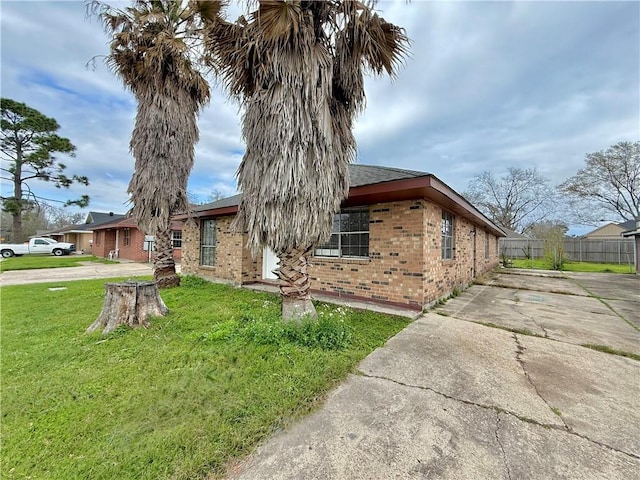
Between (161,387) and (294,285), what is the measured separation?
215 cm

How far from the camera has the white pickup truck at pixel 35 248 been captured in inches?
843

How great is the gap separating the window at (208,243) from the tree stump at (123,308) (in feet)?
17.5

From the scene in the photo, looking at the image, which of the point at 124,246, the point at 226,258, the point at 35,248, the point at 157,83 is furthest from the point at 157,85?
the point at 35,248

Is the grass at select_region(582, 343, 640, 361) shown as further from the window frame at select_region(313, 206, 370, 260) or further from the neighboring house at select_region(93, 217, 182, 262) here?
the neighboring house at select_region(93, 217, 182, 262)

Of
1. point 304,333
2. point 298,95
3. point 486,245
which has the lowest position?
point 304,333

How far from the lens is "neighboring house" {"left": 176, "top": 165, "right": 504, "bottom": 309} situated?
557cm

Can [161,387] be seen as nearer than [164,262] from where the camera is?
Yes

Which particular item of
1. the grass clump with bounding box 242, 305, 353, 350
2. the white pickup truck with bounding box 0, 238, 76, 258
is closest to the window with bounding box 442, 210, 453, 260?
the grass clump with bounding box 242, 305, 353, 350

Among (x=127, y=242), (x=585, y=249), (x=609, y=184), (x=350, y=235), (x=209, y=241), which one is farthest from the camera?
(x=609, y=184)

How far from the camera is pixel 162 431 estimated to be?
81.4 inches

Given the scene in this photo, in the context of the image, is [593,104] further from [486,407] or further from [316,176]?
[486,407]

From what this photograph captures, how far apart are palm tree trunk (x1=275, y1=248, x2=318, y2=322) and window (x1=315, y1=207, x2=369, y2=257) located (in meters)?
2.58

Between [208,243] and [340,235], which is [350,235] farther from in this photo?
[208,243]

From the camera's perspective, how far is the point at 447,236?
7.51 m
